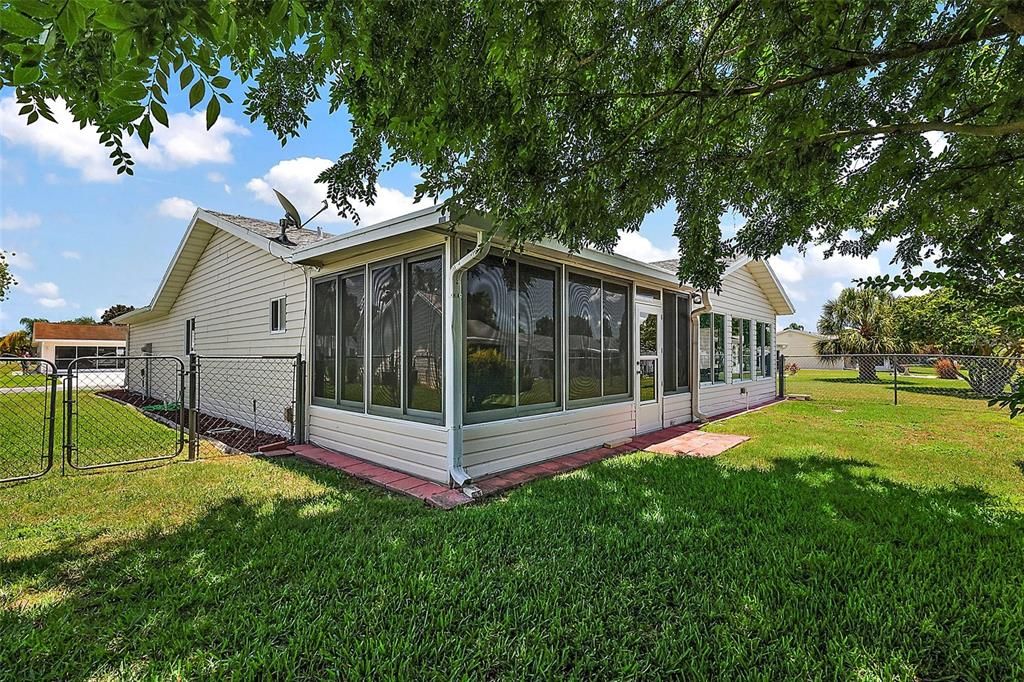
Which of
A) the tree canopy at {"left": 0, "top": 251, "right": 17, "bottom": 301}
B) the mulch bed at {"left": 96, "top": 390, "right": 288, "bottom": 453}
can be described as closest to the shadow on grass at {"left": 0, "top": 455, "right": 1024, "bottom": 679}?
the mulch bed at {"left": 96, "top": 390, "right": 288, "bottom": 453}

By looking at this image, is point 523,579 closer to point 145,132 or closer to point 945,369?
point 145,132

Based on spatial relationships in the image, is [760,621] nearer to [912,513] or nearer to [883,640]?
[883,640]

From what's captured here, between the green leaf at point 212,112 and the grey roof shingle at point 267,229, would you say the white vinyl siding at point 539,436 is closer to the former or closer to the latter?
the green leaf at point 212,112

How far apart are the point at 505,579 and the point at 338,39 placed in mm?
2989

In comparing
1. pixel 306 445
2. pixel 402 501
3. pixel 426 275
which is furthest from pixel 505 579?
pixel 306 445

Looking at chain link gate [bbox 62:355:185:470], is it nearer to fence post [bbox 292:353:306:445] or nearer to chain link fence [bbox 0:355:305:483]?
chain link fence [bbox 0:355:305:483]

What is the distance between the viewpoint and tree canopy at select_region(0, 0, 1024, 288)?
8.11ft

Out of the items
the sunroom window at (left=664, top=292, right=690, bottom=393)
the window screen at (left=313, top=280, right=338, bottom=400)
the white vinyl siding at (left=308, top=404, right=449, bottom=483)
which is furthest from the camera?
the sunroom window at (left=664, top=292, right=690, bottom=393)

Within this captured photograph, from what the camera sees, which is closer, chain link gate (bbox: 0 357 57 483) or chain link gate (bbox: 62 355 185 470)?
chain link gate (bbox: 0 357 57 483)

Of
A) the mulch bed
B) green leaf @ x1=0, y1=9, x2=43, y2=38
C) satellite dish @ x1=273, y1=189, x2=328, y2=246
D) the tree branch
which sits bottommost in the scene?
the mulch bed

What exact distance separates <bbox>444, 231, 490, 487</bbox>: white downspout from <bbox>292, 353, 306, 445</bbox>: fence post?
3.10 metres

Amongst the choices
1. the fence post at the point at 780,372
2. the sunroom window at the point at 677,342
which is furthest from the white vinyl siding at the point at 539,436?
the fence post at the point at 780,372

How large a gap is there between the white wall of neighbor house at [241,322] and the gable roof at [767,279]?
7.67 metres

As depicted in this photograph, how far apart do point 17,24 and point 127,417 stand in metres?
11.5
